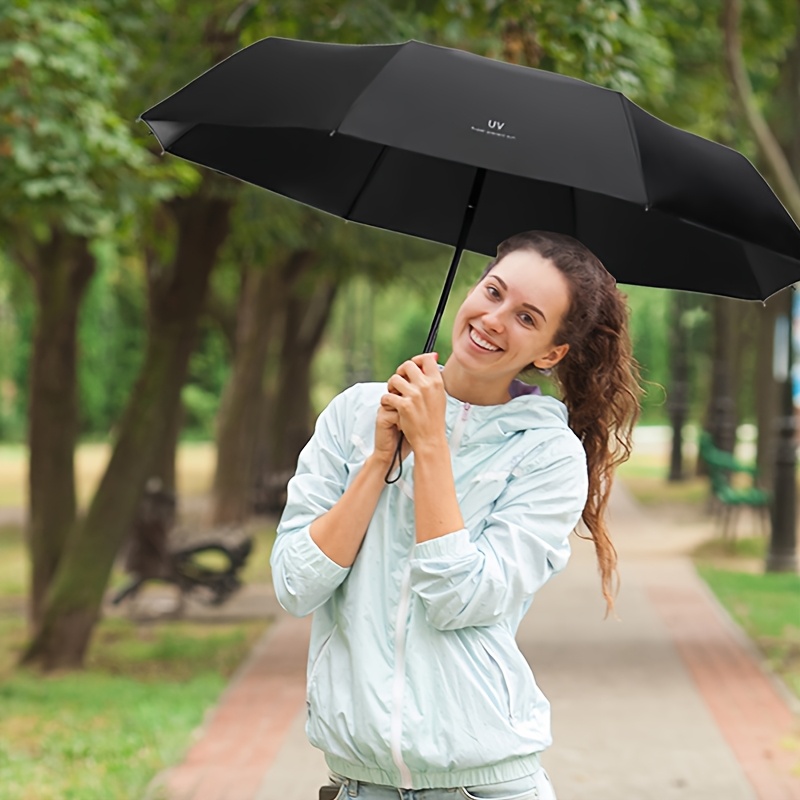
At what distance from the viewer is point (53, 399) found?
13.0m

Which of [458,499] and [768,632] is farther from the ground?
[458,499]

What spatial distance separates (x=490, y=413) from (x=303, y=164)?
1.14 meters


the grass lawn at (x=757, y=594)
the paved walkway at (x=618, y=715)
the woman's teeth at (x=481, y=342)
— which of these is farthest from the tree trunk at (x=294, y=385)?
the woman's teeth at (x=481, y=342)

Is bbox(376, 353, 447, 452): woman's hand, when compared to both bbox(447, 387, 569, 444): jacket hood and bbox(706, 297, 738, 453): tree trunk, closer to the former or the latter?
bbox(447, 387, 569, 444): jacket hood

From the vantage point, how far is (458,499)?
276 centimetres

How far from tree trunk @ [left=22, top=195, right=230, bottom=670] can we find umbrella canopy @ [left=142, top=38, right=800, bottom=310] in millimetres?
7397

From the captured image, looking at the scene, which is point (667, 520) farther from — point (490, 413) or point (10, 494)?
point (490, 413)

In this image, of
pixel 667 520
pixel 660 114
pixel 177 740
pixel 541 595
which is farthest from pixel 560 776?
pixel 667 520

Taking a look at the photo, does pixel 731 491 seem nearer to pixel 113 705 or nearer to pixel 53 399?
pixel 53 399

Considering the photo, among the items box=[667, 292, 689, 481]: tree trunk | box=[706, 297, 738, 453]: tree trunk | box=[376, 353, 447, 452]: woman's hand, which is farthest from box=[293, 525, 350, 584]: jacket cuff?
box=[667, 292, 689, 481]: tree trunk

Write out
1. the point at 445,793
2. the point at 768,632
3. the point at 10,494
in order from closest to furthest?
the point at 445,793, the point at 768,632, the point at 10,494

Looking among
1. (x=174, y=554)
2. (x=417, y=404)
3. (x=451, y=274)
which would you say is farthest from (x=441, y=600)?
(x=174, y=554)

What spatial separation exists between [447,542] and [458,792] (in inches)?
18.6

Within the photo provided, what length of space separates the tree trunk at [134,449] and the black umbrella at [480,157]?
7398mm
